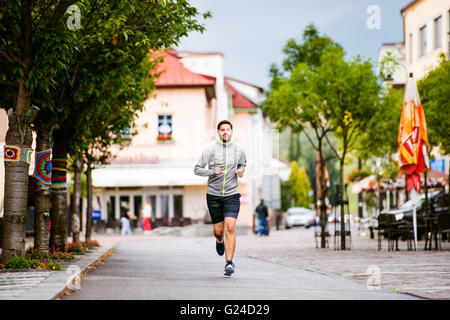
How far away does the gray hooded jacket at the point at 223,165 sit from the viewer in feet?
35.4

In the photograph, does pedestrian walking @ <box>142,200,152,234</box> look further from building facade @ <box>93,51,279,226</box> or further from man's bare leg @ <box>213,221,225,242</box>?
man's bare leg @ <box>213,221,225,242</box>

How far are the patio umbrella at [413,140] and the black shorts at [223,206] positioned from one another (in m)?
8.42

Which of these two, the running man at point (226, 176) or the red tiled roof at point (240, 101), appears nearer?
the running man at point (226, 176)

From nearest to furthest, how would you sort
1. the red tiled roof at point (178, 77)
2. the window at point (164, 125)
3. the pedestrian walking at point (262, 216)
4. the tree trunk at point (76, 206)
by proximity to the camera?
the tree trunk at point (76, 206) < the pedestrian walking at point (262, 216) < the red tiled roof at point (178, 77) < the window at point (164, 125)

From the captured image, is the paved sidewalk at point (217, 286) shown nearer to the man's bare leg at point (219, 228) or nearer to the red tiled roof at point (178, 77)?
the man's bare leg at point (219, 228)

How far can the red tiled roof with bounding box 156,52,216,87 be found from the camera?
5041 cm

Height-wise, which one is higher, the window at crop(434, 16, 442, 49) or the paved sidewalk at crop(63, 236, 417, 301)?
the window at crop(434, 16, 442, 49)

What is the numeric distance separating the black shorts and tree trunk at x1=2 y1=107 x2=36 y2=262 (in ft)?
9.32

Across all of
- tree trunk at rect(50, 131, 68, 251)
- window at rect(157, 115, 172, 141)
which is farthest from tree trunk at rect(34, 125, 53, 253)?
window at rect(157, 115, 172, 141)

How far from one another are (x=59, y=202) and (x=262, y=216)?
24.7 meters

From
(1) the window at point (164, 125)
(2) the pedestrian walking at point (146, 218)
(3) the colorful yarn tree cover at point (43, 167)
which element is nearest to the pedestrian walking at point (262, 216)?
(2) the pedestrian walking at point (146, 218)

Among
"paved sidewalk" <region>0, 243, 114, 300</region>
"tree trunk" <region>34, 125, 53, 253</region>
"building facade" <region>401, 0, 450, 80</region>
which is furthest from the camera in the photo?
"building facade" <region>401, 0, 450, 80</region>

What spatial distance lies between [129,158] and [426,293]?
4240 centimetres

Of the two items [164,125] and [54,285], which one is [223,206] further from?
[164,125]
